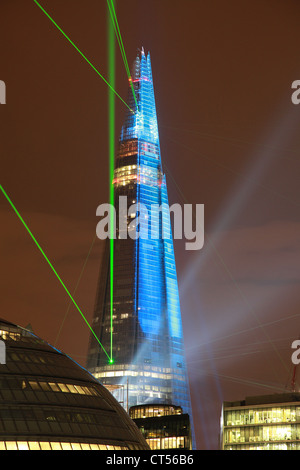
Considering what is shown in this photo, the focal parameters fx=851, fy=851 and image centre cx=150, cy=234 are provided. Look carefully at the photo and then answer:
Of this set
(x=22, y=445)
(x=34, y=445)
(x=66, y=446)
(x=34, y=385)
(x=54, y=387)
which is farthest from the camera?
(x=54, y=387)

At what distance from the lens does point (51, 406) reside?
108 metres

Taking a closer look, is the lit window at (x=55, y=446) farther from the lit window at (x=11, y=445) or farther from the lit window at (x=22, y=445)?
the lit window at (x=11, y=445)

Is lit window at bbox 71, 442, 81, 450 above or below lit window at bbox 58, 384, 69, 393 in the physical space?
below

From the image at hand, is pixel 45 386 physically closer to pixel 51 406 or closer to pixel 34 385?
pixel 34 385

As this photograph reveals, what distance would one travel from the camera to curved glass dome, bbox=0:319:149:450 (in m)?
102

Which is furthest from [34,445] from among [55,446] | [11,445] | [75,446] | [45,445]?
[75,446]

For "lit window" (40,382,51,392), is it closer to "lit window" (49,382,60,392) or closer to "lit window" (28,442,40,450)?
"lit window" (49,382,60,392)

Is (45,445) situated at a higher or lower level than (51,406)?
lower

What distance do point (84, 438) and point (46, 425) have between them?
5114 mm

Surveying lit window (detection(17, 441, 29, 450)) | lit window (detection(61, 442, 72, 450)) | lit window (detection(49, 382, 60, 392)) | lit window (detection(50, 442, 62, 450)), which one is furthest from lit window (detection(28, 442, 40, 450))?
lit window (detection(49, 382, 60, 392))

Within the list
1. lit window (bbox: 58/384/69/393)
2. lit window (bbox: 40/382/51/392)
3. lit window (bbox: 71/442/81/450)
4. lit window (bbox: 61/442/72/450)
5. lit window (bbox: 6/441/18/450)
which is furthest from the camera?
lit window (bbox: 58/384/69/393)
